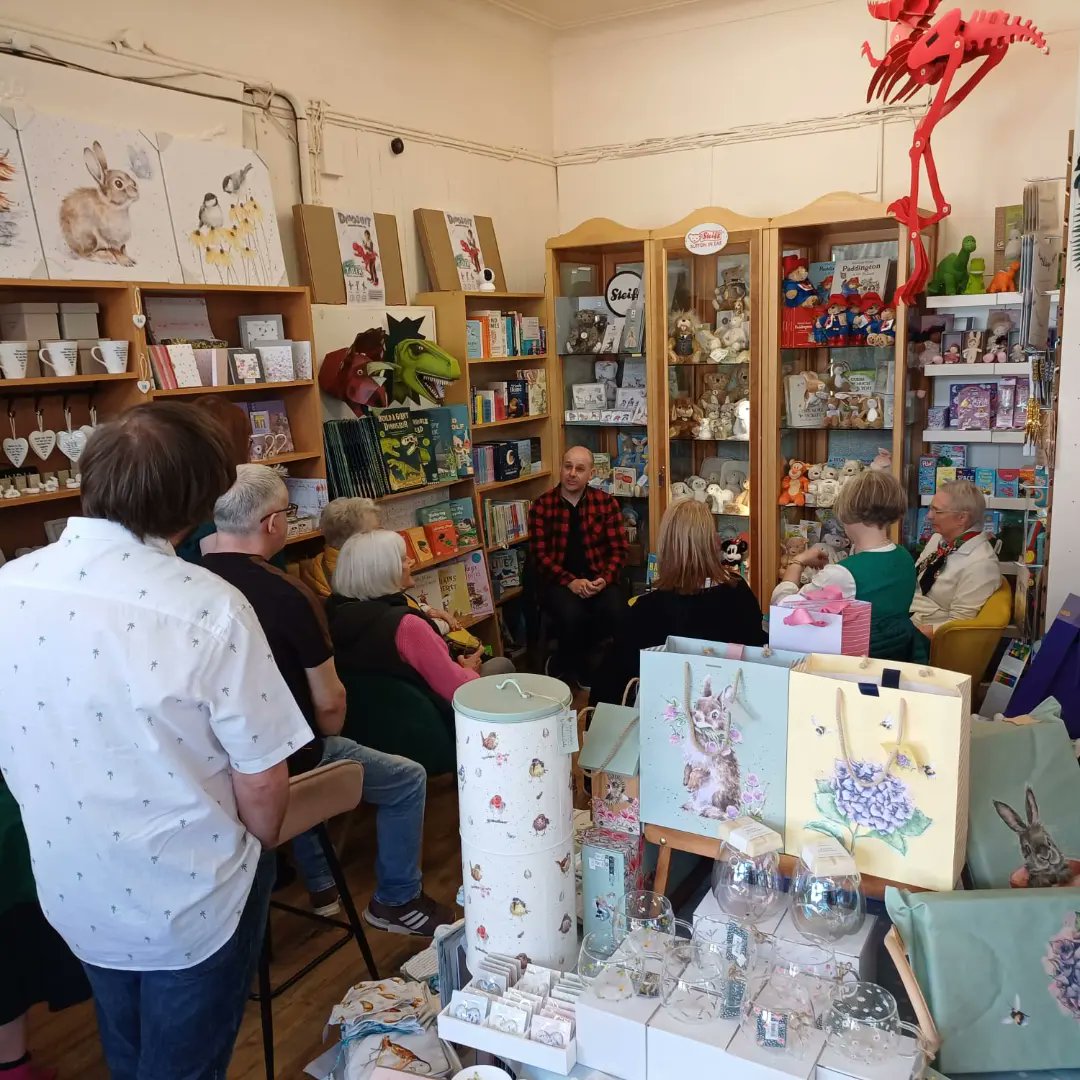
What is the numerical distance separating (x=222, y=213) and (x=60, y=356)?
1.02 meters

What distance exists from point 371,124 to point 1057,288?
3.22 meters

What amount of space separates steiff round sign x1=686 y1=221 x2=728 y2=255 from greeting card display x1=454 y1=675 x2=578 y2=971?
387 cm

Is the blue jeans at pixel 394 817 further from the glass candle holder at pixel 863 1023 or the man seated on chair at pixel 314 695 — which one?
the glass candle holder at pixel 863 1023

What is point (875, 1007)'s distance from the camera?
5.47 feet

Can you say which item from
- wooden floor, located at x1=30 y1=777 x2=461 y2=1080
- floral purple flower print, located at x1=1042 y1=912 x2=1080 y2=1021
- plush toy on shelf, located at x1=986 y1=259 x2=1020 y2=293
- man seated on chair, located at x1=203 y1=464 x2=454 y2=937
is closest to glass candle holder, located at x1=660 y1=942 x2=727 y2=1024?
floral purple flower print, located at x1=1042 y1=912 x2=1080 y2=1021

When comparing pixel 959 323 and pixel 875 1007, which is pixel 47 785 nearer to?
pixel 875 1007

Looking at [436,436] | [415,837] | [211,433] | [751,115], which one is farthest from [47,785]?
[751,115]

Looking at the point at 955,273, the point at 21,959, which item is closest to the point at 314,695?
the point at 21,959

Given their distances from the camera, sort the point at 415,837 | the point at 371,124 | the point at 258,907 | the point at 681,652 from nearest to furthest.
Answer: the point at 258,907, the point at 681,652, the point at 415,837, the point at 371,124

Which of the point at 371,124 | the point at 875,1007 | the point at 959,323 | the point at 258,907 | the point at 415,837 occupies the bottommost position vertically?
the point at 415,837

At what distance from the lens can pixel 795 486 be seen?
214 inches

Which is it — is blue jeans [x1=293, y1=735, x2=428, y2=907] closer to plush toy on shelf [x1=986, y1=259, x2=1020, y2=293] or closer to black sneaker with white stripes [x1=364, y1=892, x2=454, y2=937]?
black sneaker with white stripes [x1=364, y1=892, x2=454, y2=937]

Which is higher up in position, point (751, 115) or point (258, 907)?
point (751, 115)

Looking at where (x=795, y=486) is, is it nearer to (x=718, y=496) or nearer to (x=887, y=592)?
(x=718, y=496)
